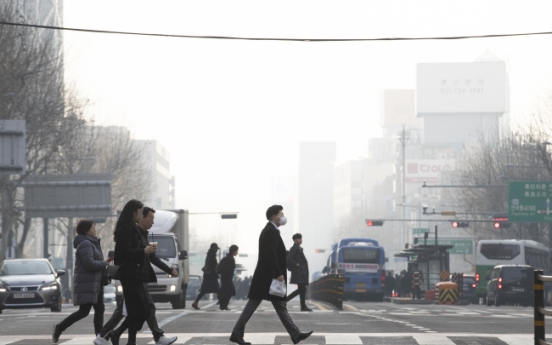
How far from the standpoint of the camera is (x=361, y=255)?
2197 inches

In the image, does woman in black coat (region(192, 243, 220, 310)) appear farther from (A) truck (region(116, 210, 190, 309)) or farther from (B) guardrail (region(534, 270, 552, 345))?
(B) guardrail (region(534, 270, 552, 345))

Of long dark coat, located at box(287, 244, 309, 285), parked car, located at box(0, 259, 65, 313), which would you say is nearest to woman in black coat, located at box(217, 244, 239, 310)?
long dark coat, located at box(287, 244, 309, 285)

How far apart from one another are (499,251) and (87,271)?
4528 centimetres

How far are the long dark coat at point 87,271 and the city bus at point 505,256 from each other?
1717 inches

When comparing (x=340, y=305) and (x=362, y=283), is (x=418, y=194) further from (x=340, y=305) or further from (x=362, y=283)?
(x=340, y=305)

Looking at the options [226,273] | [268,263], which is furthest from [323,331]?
[226,273]

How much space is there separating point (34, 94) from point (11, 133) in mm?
9060

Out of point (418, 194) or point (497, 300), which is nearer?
point (497, 300)

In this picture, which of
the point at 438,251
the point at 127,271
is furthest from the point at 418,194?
the point at 127,271

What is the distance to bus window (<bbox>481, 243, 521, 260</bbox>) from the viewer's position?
56594mm

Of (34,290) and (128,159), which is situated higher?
(128,159)

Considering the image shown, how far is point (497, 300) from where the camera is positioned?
47.3 m

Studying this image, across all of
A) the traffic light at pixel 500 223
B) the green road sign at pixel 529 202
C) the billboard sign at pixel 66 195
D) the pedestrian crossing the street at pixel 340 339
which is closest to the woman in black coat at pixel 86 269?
the pedestrian crossing the street at pixel 340 339

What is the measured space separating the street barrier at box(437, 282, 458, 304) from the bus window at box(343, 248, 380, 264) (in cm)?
681
